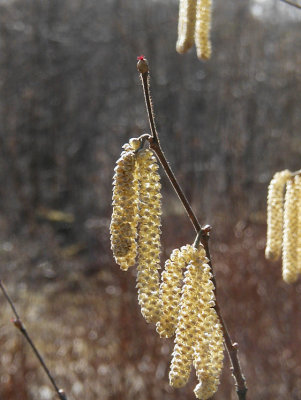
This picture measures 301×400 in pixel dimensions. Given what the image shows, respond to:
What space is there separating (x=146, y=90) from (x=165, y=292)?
0.28 metres

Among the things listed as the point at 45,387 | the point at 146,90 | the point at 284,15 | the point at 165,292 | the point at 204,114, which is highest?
the point at 284,15

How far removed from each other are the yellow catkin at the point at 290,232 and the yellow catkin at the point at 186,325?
0.42m

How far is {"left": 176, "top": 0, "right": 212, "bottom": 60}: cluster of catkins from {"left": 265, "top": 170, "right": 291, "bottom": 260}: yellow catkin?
0.30m

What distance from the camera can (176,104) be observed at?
977cm

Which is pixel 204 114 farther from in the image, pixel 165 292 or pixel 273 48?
pixel 165 292

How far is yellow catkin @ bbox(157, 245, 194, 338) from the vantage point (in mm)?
790

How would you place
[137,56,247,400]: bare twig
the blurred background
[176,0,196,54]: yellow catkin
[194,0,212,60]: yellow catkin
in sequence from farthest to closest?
1. the blurred background
2. [194,0,212,60]: yellow catkin
3. [176,0,196,54]: yellow catkin
4. [137,56,247,400]: bare twig

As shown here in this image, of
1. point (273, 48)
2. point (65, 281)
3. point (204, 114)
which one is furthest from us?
point (273, 48)

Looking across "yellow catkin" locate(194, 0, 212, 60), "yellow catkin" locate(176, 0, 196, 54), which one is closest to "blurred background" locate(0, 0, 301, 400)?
"yellow catkin" locate(194, 0, 212, 60)

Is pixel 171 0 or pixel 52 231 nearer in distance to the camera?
pixel 52 231

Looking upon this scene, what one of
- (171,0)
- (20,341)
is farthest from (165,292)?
(171,0)

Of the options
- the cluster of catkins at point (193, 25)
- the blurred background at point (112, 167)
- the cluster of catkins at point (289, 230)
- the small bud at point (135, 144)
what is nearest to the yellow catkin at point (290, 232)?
the cluster of catkins at point (289, 230)

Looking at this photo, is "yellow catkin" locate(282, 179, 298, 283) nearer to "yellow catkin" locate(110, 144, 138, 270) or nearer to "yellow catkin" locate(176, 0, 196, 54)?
"yellow catkin" locate(176, 0, 196, 54)

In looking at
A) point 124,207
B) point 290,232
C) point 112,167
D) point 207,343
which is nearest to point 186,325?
point 207,343
